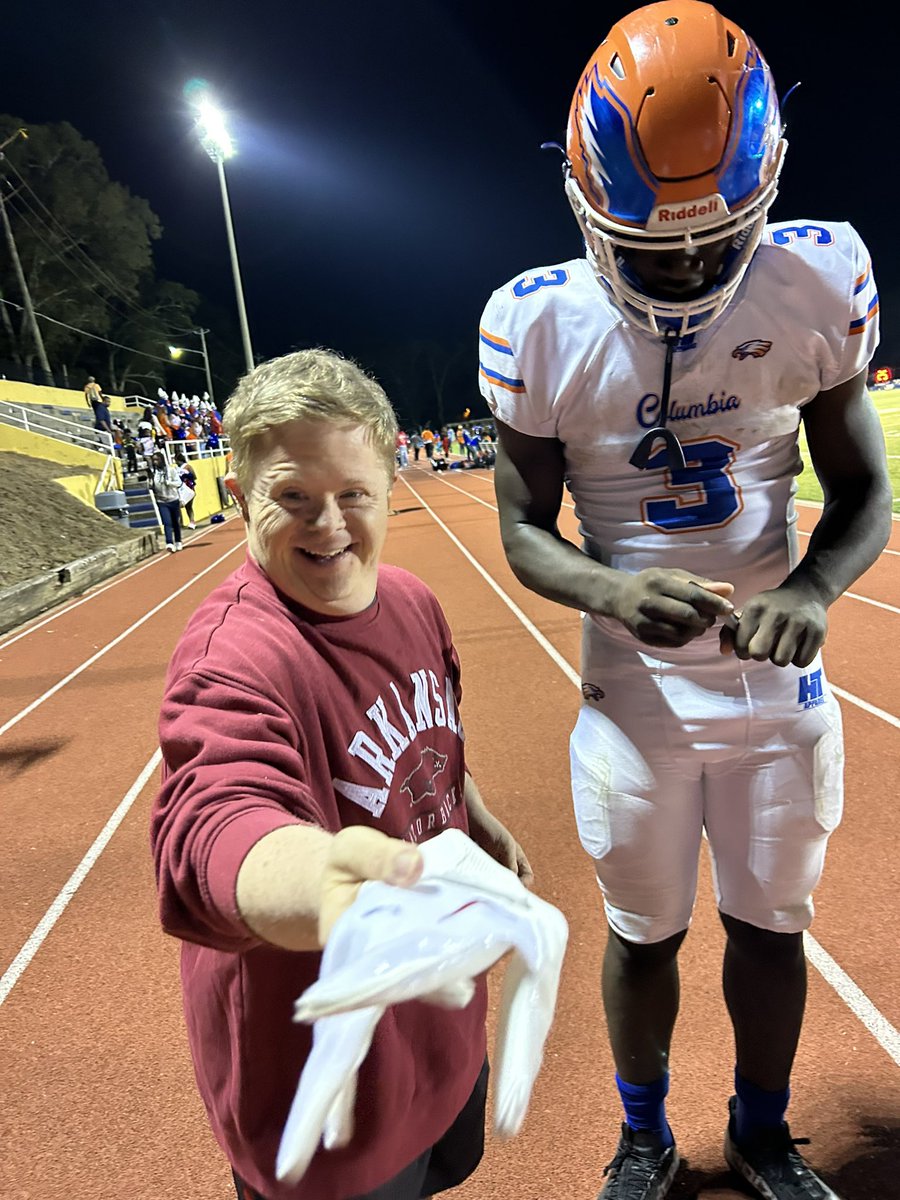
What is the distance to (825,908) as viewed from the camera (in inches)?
113

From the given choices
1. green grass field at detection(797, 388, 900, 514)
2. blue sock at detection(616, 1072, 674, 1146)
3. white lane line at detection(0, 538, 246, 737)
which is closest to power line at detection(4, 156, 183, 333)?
white lane line at detection(0, 538, 246, 737)

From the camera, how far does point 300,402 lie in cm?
107

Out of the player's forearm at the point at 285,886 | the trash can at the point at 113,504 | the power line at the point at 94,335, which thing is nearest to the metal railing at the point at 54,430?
the trash can at the point at 113,504

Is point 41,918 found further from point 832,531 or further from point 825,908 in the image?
point 832,531

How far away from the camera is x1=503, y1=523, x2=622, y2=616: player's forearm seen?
4.81 ft

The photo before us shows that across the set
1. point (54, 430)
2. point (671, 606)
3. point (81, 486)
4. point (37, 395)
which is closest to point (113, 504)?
point (81, 486)

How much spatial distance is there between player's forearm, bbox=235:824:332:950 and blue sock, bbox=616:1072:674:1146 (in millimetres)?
1431

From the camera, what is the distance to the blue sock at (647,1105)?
1769 mm

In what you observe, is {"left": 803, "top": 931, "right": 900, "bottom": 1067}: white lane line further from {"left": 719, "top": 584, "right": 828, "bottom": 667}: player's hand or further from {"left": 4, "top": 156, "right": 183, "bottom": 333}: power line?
{"left": 4, "top": 156, "right": 183, "bottom": 333}: power line

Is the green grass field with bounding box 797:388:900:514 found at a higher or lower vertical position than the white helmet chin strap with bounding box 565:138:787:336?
lower

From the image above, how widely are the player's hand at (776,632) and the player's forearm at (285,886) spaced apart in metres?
0.86

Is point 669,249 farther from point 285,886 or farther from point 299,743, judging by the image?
point 285,886

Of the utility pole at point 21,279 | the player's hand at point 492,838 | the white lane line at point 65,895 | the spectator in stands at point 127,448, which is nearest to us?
the player's hand at point 492,838

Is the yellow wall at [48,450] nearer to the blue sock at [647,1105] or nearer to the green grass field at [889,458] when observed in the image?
the green grass field at [889,458]
